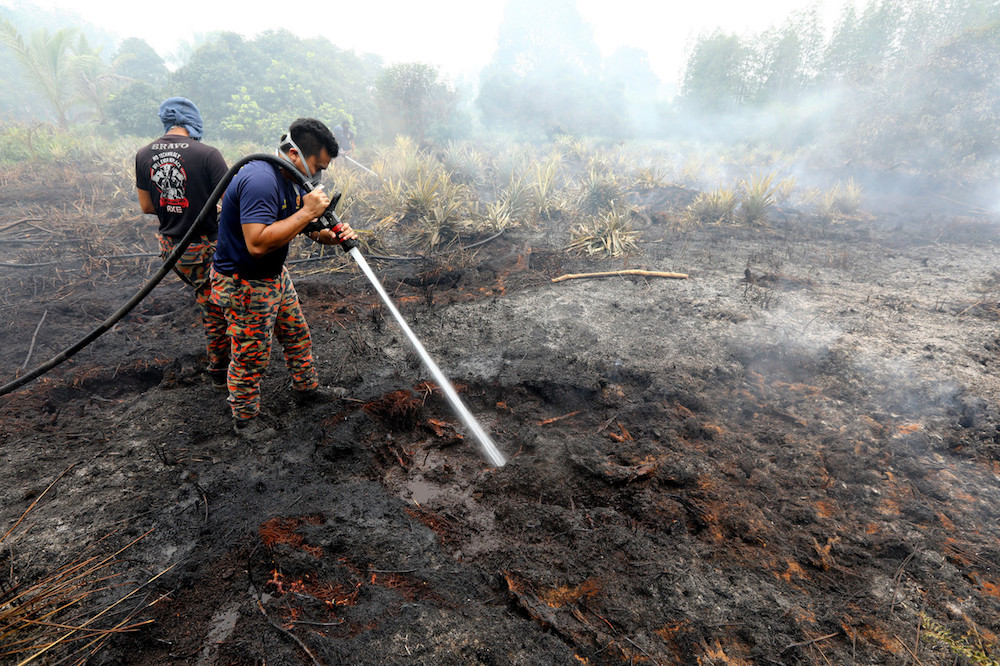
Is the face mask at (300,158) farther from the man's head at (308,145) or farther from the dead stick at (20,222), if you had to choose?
the dead stick at (20,222)

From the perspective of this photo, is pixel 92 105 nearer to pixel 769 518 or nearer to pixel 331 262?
pixel 331 262

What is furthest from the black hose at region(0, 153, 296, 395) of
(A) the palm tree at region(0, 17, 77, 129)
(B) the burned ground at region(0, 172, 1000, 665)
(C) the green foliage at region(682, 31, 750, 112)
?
(C) the green foliage at region(682, 31, 750, 112)

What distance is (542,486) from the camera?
97.8 inches

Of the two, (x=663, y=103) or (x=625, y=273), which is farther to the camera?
(x=663, y=103)

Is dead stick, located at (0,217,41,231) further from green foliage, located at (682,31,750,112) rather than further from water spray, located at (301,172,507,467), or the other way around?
green foliage, located at (682,31,750,112)

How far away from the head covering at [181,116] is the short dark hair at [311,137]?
1.17m

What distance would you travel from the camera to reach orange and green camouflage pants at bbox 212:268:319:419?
234cm

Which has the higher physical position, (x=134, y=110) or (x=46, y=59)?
(x=46, y=59)

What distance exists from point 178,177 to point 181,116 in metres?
0.52

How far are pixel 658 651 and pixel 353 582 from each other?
1.35 metres

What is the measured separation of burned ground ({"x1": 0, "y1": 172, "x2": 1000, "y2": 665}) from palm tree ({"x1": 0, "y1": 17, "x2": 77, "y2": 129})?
49.7 feet

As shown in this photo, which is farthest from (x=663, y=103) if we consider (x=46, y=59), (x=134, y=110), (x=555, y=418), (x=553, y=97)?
(x=555, y=418)

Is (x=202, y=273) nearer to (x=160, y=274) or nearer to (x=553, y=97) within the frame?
(x=160, y=274)

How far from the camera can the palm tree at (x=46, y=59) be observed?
12719 millimetres
